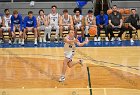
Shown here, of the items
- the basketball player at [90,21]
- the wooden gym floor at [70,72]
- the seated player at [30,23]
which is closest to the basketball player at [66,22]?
the basketball player at [90,21]

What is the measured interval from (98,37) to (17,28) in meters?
3.61

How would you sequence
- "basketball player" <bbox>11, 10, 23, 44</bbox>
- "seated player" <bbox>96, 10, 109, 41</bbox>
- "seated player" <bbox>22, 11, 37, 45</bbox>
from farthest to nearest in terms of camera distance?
"seated player" <bbox>96, 10, 109, 41</bbox>, "basketball player" <bbox>11, 10, 23, 44</bbox>, "seated player" <bbox>22, 11, 37, 45</bbox>

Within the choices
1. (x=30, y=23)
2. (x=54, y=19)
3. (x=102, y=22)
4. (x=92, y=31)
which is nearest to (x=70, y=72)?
(x=92, y=31)

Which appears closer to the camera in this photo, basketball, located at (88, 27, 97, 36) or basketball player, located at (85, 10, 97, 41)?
basketball, located at (88, 27, 97, 36)

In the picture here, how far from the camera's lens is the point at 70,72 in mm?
11188

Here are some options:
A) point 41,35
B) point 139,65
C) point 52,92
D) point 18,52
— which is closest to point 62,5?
point 41,35

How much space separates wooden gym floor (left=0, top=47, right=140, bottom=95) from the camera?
29.2ft

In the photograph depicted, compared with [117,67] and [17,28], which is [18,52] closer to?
[17,28]

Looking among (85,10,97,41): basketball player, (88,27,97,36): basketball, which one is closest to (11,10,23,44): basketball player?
(85,10,97,41): basketball player

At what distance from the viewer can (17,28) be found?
52.5 ft

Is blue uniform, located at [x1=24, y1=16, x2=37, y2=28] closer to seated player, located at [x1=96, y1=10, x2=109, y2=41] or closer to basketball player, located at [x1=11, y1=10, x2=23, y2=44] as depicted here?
basketball player, located at [x1=11, y1=10, x2=23, y2=44]

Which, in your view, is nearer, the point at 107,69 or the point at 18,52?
the point at 107,69

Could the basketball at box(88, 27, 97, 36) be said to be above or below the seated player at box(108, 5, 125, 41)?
below

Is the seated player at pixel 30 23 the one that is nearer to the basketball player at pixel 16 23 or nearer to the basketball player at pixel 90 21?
the basketball player at pixel 16 23
